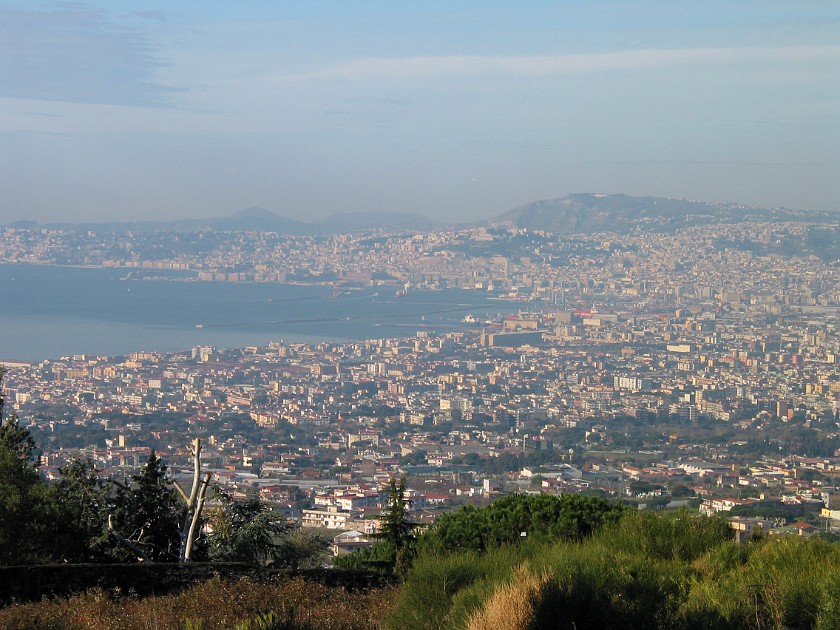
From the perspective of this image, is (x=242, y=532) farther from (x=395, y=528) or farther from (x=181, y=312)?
(x=181, y=312)

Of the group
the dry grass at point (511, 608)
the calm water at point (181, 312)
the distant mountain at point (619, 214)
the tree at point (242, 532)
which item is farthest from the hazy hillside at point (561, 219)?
the dry grass at point (511, 608)

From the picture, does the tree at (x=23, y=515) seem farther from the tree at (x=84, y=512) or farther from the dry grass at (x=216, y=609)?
the dry grass at (x=216, y=609)

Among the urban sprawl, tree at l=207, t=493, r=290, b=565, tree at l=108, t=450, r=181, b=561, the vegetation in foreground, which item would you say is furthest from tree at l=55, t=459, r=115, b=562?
the urban sprawl

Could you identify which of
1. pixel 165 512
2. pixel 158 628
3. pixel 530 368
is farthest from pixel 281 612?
pixel 530 368

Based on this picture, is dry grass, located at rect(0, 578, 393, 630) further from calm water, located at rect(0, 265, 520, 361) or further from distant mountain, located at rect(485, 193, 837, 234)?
distant mountain, located at rect(485, 193, 837, 234)

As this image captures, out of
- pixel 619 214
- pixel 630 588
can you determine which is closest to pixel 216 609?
pixel 630 588

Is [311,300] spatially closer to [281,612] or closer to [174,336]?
[174,336]
